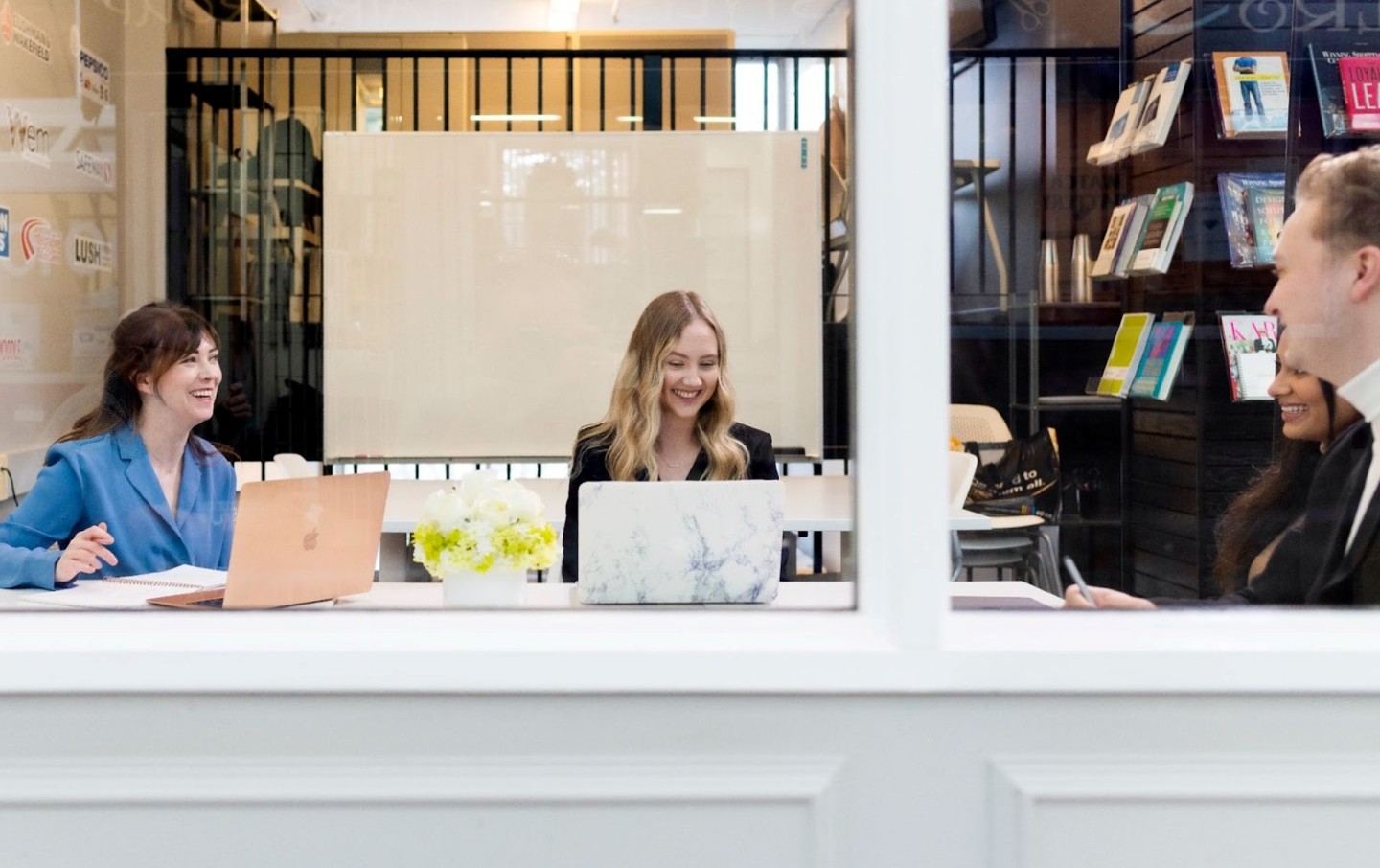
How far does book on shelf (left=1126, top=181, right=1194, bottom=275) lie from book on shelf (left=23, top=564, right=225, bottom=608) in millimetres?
2136

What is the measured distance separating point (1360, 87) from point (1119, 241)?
749mm

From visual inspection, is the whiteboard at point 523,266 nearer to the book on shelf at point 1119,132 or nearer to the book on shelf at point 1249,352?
the book on shelf at point 1119,132

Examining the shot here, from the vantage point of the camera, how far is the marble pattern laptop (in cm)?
218

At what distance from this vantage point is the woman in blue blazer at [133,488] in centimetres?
268

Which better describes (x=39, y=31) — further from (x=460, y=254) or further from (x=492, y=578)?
(x=492, y=578)

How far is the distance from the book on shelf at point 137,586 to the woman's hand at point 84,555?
30 millimetres

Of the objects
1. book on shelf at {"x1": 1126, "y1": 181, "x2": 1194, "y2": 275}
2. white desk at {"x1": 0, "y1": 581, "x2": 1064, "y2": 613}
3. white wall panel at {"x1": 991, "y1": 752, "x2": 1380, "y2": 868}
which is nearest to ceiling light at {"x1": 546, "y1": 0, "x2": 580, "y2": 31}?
book on shelf at {"x1": 1126, "y1": 181, "x2": 1194, "y2": 275}

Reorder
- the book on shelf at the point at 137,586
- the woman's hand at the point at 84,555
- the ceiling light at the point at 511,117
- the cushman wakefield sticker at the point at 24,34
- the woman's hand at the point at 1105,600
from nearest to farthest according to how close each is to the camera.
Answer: the woman's hand at the point at 1105,600
the book on shelf at the point at 137,586
the woman's hand at the point at 84,555
the cushman wakefield sticker at the point at 24,34
the ceiling light at the point at 511,117

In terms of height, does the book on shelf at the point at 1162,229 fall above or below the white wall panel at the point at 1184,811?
above

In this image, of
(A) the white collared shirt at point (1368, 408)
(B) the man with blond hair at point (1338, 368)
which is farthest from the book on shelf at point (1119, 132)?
(A) the white collared shirt at point (1368, 408)

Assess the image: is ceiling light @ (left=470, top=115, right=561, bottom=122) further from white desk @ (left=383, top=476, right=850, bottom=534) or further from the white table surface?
the white table surface

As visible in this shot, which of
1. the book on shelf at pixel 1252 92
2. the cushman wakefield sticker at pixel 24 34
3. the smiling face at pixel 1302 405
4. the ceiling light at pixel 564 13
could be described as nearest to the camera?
the smiling face at pixel 1302 405

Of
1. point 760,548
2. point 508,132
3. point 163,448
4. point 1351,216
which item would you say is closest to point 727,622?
point 760,548

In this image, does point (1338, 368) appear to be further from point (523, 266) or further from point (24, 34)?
point (24, 34)
